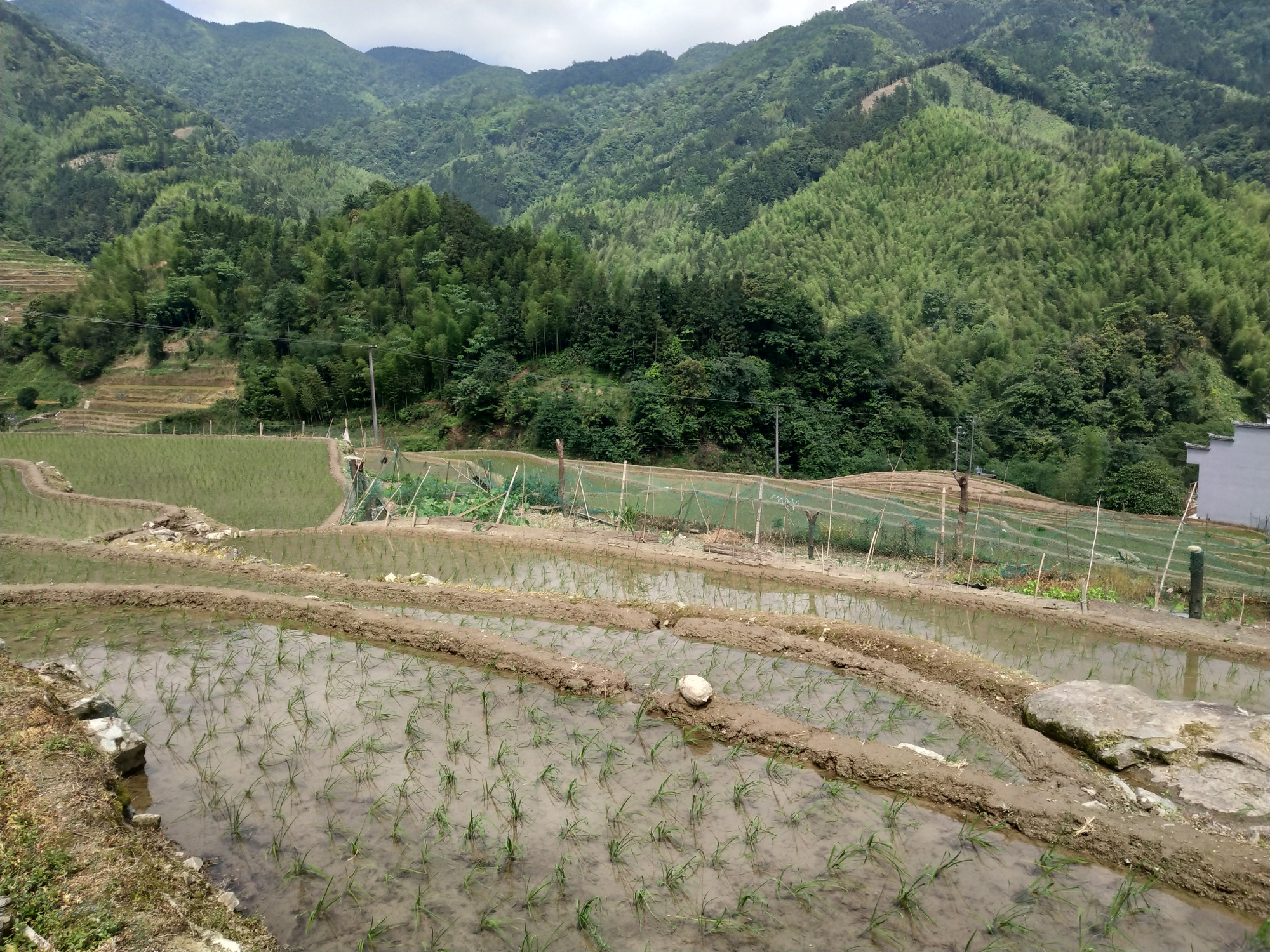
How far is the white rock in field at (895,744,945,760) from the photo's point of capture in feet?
23.8

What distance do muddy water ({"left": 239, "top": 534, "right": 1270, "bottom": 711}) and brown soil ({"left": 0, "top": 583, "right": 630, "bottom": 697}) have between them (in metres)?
2.87

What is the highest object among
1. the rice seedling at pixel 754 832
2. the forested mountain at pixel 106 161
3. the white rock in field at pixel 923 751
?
the forested mountain at pixel 106 161

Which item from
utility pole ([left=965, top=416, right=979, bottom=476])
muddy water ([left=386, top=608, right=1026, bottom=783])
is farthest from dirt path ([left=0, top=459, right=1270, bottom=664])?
utility pole ([left=965, top=416, right=979, bottom=476])

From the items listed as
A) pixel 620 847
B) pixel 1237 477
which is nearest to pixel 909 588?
pixel 620 847

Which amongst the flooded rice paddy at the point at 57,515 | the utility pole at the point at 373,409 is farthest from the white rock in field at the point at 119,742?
the utility pole at the point at 373,409

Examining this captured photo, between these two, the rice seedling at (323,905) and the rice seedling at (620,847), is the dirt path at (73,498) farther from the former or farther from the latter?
the rice seedling at (620,847)

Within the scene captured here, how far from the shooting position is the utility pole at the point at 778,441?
28.5 metres

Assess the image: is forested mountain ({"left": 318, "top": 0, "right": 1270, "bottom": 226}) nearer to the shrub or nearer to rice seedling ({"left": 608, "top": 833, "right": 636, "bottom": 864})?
the shrub

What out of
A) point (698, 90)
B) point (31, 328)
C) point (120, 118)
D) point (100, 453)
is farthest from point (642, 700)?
point (698, 90)

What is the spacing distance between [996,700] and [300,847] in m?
7.38

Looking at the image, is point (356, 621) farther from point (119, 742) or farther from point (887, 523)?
point (887, 523)

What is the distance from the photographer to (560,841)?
6043 millimetres

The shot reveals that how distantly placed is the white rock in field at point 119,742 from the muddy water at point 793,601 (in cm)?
698

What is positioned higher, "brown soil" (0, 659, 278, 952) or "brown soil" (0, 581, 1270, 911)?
"brown soil" (0, 659, 278, 952)
